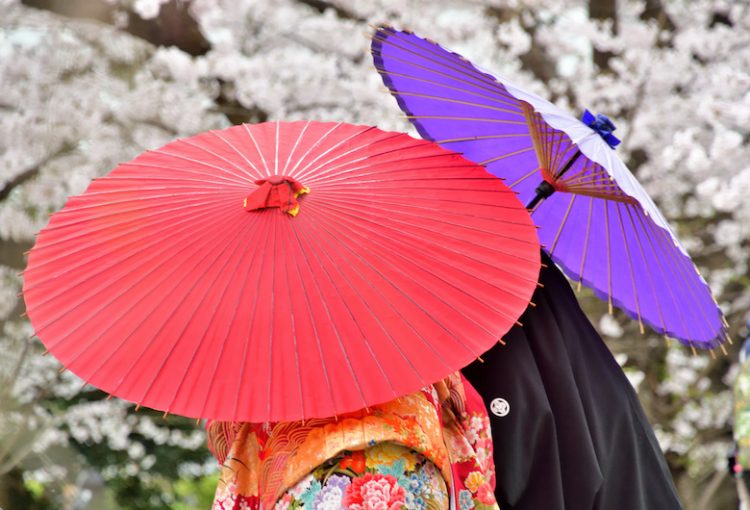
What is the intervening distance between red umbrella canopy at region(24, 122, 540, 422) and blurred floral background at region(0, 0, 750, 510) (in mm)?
3373

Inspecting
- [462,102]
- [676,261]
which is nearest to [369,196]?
[462,102]

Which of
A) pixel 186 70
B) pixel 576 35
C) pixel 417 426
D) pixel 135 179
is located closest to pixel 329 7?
pixel 186 70

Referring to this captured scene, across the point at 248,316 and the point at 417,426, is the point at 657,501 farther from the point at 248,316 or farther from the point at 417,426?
the point at 248,316

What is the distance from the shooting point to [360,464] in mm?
1239

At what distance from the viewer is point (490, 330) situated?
1.31 m

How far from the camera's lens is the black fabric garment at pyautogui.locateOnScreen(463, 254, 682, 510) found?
155cm

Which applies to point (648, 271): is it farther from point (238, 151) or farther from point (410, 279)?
point (238, 151)

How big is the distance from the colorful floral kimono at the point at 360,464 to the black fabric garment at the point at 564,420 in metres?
0.16

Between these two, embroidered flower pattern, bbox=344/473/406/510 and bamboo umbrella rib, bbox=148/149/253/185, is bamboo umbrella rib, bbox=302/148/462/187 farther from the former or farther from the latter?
embroidered flower pattern, bbox=344/473/406/510

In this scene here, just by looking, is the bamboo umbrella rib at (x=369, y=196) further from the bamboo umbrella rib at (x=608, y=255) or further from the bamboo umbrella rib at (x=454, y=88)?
the bamboo umbrella rib at (x=608, y=255)

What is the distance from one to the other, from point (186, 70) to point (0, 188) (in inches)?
56.6

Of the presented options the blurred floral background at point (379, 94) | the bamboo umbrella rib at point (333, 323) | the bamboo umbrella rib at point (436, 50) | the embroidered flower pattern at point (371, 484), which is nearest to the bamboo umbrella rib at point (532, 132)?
the bamboo umbrella rib at point (436, 50)

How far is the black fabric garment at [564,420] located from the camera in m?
1.55

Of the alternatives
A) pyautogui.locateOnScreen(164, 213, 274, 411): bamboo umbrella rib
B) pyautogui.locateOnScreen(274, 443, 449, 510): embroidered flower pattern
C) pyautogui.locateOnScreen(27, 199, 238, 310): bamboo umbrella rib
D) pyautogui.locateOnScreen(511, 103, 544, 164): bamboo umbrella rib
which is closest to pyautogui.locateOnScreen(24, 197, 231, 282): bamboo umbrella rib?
pyautogui.locateOnScreen(27, 199, 238, 310): bamboo umbrella rib
